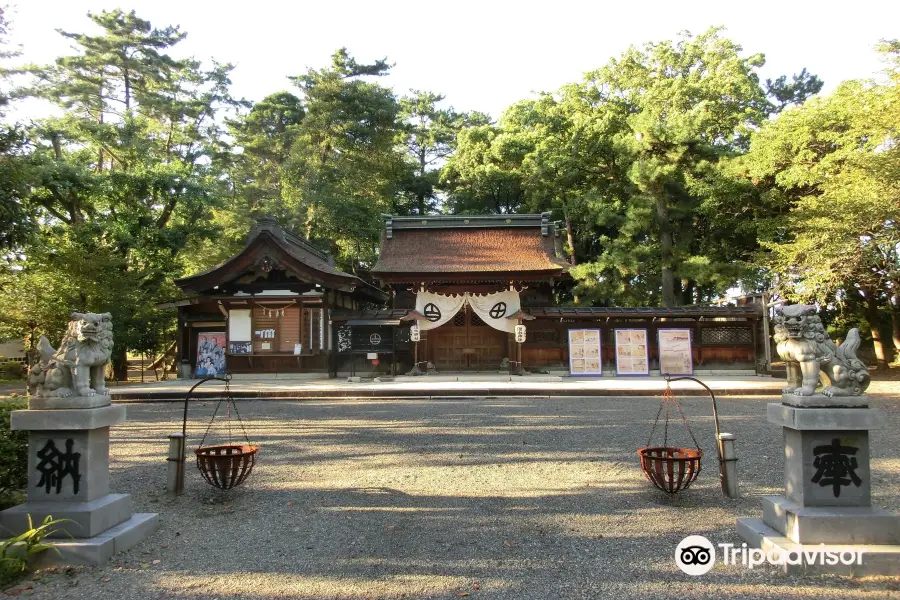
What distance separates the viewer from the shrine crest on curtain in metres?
17.4

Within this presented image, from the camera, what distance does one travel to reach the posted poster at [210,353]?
1852cm

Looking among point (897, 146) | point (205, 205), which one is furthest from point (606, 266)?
point (205, 205)

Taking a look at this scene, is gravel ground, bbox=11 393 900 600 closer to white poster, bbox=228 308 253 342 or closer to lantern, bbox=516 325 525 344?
lantern, bbox=516 325 525 344

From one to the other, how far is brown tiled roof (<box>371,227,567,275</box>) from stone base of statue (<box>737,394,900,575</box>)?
13.5m

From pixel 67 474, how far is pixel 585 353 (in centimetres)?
1476

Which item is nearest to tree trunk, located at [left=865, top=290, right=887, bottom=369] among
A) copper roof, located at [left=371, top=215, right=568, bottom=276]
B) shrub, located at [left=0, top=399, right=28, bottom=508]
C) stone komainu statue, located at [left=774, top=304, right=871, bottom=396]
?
copper roof, located at [left=371, top=215, right=568, bottom=276]

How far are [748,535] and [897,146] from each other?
13681 mm

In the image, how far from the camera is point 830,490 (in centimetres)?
355

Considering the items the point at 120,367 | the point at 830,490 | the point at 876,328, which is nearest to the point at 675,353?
the point at 876,328

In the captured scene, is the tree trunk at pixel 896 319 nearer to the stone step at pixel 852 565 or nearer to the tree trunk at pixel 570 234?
the tree trunk at pixel 570 234

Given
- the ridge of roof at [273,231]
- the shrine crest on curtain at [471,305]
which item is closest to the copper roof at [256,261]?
the ridge of roof at [273,231]

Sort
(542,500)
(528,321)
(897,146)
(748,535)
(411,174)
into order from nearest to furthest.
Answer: (748,535)
(542,500)
(897,146)
(528,321)
(411,174)

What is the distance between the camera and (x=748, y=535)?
3.85 meters

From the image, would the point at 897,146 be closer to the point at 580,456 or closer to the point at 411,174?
the point at 580,456
